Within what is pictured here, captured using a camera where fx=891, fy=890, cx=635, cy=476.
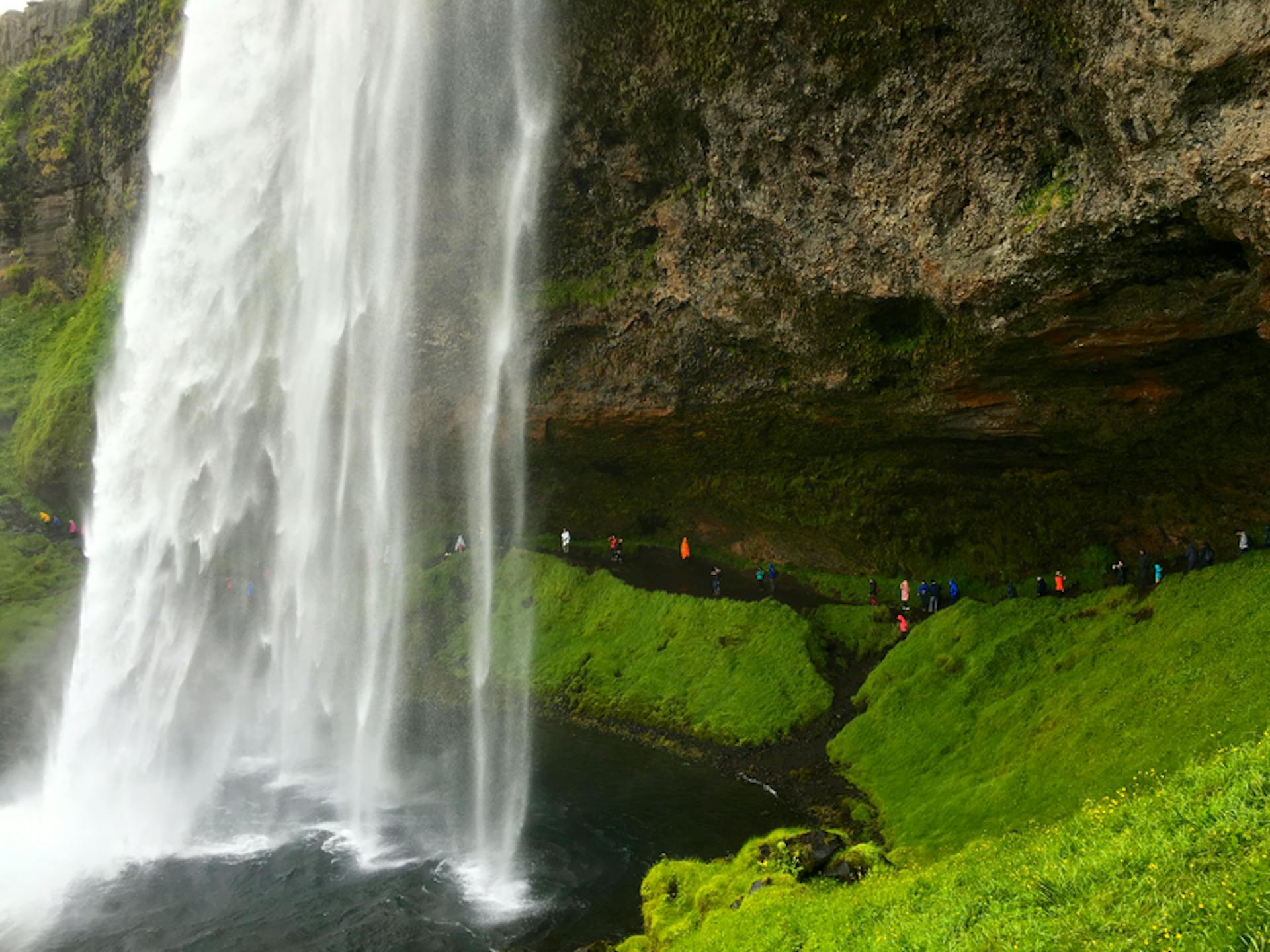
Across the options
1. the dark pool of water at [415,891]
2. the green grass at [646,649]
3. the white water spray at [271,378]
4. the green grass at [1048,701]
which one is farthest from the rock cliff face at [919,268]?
the dark pool of water at [415,891]

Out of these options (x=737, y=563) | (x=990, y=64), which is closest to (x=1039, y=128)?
(x=990, y=64)

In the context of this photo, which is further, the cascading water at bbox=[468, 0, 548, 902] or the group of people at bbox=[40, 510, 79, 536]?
the group of people at bbox=[40, 510, 79, 536]

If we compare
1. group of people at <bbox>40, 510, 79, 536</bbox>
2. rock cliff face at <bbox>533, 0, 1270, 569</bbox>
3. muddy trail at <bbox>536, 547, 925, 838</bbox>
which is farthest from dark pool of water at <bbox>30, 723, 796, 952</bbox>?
group of people at <bbox>40, 510, 79, 536</bbox>

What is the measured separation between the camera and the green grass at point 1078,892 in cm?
741

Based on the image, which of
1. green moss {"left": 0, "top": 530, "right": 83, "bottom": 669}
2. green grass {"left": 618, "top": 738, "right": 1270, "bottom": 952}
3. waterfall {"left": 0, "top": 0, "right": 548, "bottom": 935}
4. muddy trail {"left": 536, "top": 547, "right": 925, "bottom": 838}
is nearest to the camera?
green grass {"left": 618, "top": 738, "right": 1270, "bottom": 952}

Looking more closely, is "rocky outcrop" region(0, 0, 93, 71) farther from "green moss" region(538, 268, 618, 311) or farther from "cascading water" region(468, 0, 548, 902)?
"green moss" region(538, 268, 618, 311)

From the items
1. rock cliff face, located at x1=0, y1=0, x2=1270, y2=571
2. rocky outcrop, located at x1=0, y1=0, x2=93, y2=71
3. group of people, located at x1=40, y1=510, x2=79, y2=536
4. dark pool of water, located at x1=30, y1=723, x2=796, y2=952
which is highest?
rocky outcrop, located at x1=0, y1=0, x2=93, y2=71

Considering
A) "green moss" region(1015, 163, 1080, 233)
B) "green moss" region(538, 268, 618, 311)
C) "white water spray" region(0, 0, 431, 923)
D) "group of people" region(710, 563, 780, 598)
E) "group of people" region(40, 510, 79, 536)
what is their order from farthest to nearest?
"group of people" region(40, 510, 79, 536) → "group of people" region(710, 563, 780, 598) → "green moss" region(538, 268, 618, 311) → "white water spray" region(0, 0, 431, 923) → "green moss" region(1015, 163, 1080, 233)

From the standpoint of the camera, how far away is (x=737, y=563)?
37.4m

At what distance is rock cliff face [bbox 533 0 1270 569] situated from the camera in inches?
727

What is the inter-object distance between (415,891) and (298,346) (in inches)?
785

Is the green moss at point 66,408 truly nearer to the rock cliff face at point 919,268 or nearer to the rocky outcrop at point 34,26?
the rocky outcrop at point 34,26

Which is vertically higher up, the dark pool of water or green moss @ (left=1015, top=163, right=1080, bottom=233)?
green moss @ (left=1015, top=163, right=1080, bottom=233)

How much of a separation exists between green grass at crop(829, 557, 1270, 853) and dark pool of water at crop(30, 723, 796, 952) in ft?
13.1
